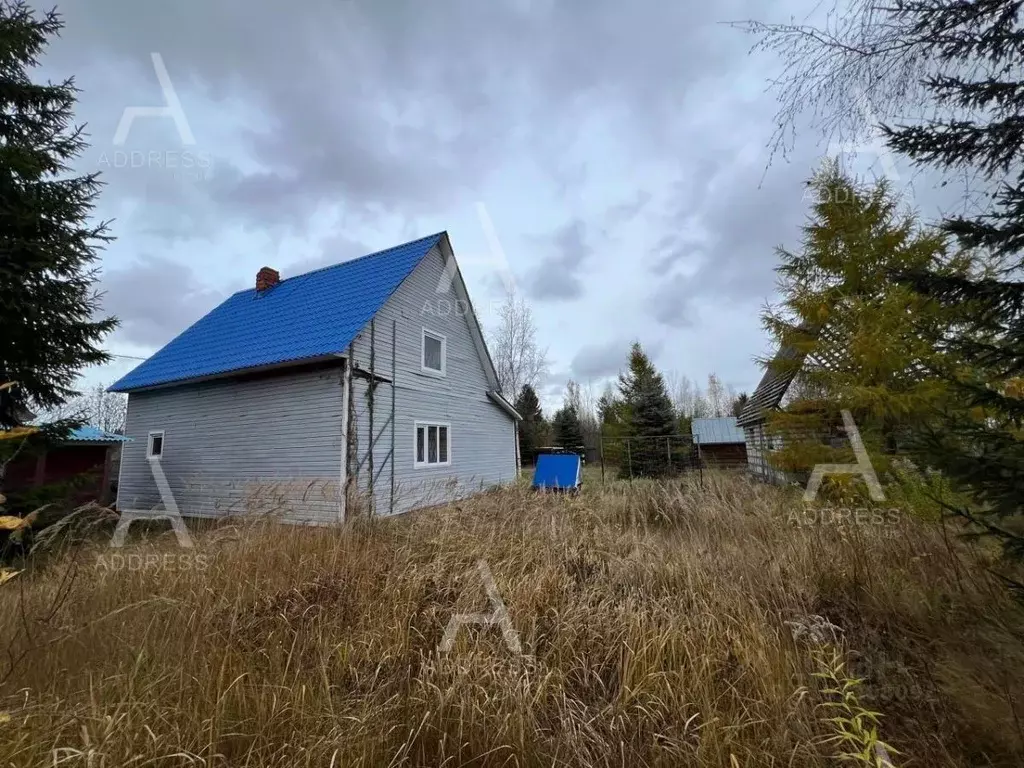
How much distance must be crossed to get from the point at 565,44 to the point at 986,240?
4752 mm

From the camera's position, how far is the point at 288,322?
11328 millimetres

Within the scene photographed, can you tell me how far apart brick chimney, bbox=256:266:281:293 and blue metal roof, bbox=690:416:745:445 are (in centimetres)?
2634

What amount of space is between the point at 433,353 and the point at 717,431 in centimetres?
2537

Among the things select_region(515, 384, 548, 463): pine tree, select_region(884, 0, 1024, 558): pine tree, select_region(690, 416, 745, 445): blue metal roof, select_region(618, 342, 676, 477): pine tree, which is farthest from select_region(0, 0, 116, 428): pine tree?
select_region(690, 416, 745, 445): blue metal roof

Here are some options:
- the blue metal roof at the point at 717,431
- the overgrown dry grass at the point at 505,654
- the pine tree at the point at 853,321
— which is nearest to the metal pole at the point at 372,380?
the overgrown dry grass at the point at 505,654

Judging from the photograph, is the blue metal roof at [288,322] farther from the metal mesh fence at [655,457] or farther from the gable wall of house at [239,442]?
the metal mesh fence at [655,457]

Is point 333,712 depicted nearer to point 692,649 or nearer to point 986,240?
point 692,649

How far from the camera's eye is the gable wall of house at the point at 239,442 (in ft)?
30.9

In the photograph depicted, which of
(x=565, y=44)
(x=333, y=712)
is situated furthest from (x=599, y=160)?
(x=333, y=712)

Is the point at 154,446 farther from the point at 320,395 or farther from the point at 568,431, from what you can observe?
the point at 568,431

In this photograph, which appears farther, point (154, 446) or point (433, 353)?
point (433, 353)

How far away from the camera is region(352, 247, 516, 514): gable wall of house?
9922 mm

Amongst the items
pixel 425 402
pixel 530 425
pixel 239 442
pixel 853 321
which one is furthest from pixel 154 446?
pixel 530 425

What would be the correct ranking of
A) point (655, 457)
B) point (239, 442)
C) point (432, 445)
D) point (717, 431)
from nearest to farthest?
point (239, 442) → point (432, 445) → point (655, 457) → point (717, 431)
